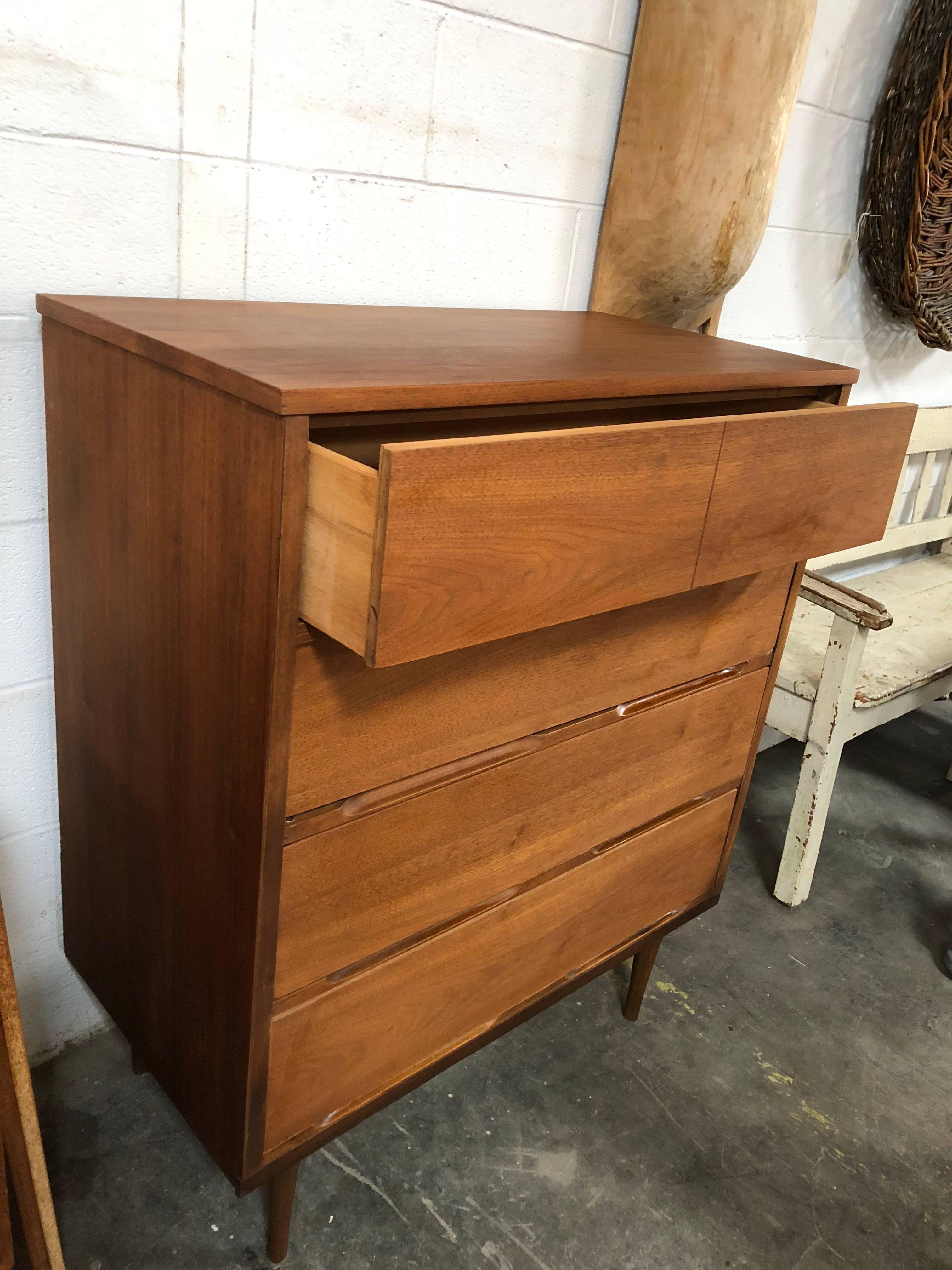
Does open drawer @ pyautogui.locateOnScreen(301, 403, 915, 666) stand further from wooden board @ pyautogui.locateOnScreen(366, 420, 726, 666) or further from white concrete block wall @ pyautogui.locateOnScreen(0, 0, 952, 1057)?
white concrete block wall @ pyautogui.locateOnScreen(0, 0, 952, 1057)

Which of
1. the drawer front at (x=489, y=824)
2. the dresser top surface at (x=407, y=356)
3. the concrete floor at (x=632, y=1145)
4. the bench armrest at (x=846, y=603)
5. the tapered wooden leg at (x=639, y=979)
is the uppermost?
the dresser top surface at (x=407, y=356)

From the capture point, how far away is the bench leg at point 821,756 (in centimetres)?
183

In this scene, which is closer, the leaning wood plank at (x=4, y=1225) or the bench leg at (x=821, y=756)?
the leaning wood plank at (x=4, y=1225)

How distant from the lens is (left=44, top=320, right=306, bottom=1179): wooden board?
834 millimetres

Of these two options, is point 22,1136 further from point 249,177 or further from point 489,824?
point 249,177

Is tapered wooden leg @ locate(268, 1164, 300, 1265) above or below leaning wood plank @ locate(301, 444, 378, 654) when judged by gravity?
below

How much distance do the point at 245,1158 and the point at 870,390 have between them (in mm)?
2001

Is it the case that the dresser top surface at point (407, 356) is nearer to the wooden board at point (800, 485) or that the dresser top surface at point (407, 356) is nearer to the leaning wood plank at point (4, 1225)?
Answer: the wooden board at point (800, 485)

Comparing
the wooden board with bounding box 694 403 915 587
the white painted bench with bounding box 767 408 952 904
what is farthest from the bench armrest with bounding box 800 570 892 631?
the wooden board with bounding box 694 403 915 587

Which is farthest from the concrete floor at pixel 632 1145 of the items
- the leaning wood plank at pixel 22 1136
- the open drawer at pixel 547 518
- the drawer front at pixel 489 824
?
the open drawer at pixel 547 518

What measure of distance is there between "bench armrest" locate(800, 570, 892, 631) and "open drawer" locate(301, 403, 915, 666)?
2.24 ft

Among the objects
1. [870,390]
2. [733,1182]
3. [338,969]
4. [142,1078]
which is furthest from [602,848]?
[870,390]

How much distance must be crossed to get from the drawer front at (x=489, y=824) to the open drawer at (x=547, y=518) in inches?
10.2

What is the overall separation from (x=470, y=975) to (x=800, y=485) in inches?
26.9
